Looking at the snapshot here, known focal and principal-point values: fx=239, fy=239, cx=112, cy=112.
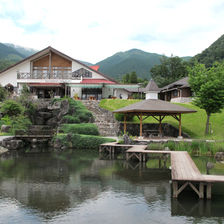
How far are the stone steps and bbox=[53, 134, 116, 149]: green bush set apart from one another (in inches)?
168

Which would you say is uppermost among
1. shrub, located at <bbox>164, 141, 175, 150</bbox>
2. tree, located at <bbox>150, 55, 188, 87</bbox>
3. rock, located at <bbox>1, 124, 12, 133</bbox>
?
tree, located at <bbox>150, 55, 188, 87</bbox>

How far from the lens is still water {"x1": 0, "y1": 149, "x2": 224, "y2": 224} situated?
273 inches

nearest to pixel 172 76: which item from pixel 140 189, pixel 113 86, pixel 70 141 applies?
pixel 113 86

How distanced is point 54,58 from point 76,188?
30.3 metres

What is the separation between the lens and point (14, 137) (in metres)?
21.8

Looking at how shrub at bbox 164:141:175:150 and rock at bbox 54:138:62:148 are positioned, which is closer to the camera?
shrub at bbox 164:141:175:150

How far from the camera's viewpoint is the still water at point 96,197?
6941 mm

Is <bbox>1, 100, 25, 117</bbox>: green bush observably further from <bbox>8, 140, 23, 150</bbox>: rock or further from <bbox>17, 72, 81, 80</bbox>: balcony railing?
<bbox>17, 72, 81, 80</bbox>: balcony railing

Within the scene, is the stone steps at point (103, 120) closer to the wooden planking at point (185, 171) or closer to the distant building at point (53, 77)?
the distant building at point (53, 77)

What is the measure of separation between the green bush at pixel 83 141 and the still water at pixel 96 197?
718cm

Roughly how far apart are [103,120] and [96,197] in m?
19.6

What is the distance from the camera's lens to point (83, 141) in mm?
20969

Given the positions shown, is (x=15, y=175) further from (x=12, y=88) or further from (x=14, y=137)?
(x=12, y=88)

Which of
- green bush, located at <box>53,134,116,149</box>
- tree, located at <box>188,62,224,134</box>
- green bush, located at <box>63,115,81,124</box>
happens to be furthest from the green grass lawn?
green bush, located at <box>53,134,116,149</box>
